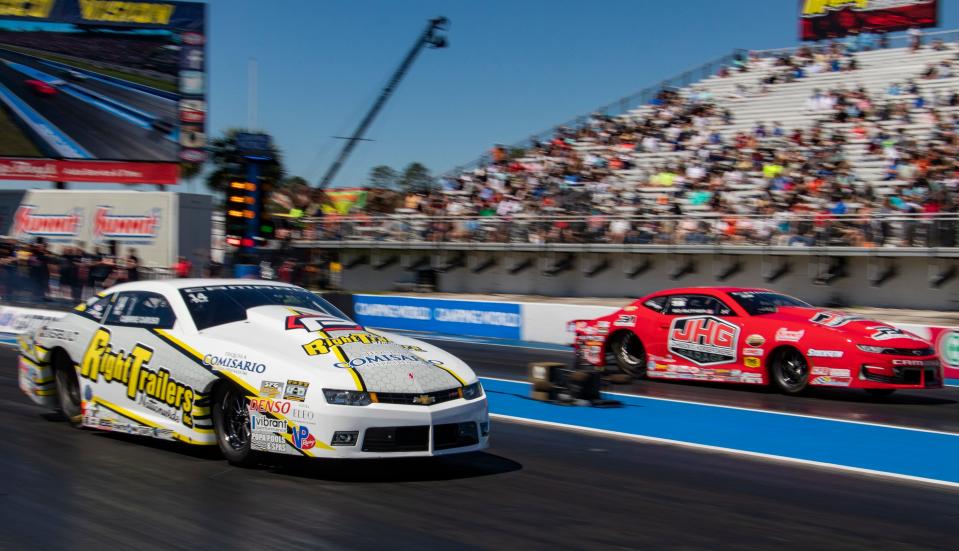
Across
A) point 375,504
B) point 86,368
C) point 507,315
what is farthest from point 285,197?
point 375,504

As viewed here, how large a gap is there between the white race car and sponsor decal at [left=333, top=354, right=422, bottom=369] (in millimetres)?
15

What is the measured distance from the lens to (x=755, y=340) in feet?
41.9


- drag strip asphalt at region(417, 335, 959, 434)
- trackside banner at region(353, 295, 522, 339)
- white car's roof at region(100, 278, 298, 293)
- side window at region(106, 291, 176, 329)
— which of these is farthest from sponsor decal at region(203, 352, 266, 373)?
trackside banner at region(353, 295, 522, 339)

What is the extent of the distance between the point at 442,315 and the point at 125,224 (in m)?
14.7

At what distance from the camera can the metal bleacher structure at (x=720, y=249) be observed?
21.4m

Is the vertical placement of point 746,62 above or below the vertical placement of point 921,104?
above

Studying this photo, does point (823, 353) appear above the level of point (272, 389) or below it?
below

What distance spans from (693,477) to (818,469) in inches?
47.0

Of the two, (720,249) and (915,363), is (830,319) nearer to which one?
(915,363)

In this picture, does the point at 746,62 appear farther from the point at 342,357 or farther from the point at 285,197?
the point at 342,357

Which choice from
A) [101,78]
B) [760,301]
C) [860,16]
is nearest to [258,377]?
[760,301]

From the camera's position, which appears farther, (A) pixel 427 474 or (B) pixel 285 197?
(B) pixel 285 197

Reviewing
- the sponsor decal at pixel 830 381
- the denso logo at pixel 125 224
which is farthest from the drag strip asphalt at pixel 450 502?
the denso logo at pixel 125 224

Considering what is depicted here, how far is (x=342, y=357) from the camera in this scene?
23.0 ft
